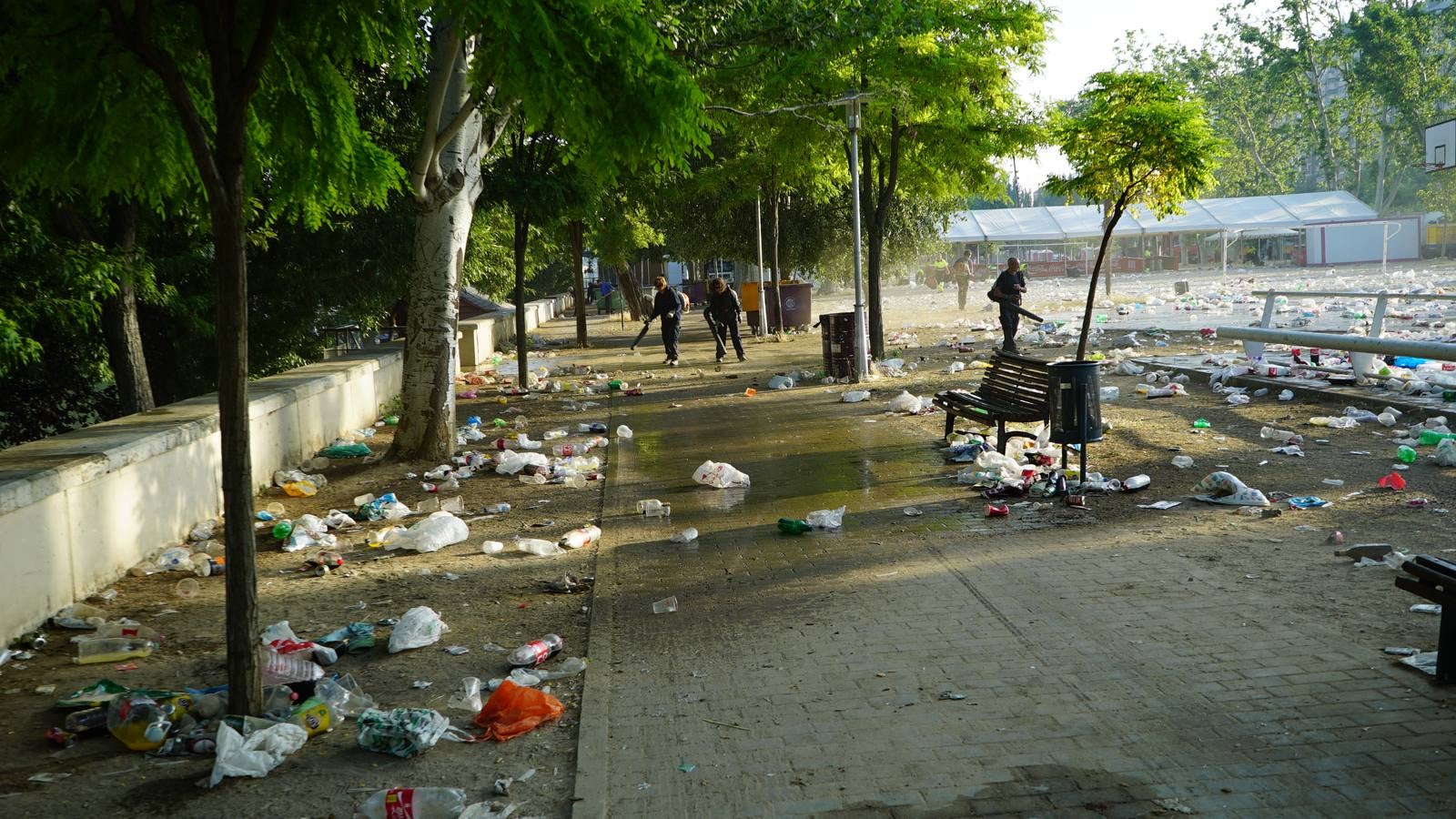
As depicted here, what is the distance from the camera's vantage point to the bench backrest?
10.2 m

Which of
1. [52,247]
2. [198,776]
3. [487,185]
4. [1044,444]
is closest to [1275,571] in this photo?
[1044,444]

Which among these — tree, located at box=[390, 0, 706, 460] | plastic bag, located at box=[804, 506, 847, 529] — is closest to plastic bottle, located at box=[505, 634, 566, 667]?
tree, located at box=[390, 0, 706, 460]

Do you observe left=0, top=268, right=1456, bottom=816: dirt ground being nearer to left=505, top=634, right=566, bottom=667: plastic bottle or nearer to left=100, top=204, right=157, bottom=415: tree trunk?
left=505, top=634, right=566, bottom=667: plastic bottle

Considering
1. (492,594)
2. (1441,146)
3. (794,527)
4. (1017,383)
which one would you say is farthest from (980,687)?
(1441,146)

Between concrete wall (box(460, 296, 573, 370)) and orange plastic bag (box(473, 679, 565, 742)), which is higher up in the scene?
concrete wall (box(460, 296, 573, 370))

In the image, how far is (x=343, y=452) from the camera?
1227 centimetres

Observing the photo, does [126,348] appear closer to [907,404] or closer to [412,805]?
[907,404]

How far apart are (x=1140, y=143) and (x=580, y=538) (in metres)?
7.91

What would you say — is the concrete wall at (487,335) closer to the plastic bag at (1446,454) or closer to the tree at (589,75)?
the plastic bag at (1446,454)

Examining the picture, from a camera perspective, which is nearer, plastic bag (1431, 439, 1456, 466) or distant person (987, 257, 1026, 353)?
plastic bag (1431, 439, 1456, 466)

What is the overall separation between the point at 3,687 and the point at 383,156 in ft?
10.6

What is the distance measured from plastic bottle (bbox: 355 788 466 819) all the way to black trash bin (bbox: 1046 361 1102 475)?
6.29m

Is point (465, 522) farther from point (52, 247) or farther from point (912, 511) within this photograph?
point (52, 247)

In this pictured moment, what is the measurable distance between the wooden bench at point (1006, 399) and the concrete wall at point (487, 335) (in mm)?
13805
